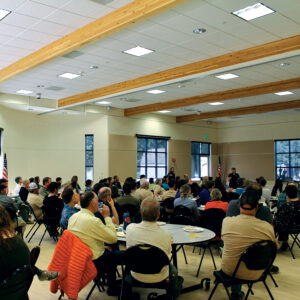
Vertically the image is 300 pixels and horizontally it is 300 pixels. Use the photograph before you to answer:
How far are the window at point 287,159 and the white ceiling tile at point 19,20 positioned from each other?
13663 mm

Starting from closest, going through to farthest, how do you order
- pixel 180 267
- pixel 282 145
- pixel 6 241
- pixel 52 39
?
pixel 6 241
pixel 180 267
pixel 52 39
pixel 282 145

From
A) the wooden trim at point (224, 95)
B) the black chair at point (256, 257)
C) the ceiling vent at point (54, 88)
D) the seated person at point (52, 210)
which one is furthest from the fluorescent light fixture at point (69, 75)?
the black chair at point (256, 257)

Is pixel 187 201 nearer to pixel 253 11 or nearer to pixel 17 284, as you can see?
pixel 253 11

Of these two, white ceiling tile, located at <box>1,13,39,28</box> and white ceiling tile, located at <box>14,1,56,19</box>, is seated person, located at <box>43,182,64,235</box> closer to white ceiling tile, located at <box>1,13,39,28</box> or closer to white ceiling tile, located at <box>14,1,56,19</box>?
white ceiling tile, located at <box>1,13,39,28</box>

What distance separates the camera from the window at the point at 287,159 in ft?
51.8

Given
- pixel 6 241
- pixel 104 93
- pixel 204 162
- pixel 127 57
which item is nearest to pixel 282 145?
pixel 204 162

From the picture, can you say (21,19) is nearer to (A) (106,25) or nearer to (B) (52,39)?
(B) (52,39)

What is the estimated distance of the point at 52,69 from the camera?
27.0 feet

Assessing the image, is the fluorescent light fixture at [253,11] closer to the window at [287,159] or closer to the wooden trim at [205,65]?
the wooden trim at [205,65]

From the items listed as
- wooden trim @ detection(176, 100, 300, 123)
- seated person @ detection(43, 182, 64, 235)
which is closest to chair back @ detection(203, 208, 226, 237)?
seated person @ detection(43, 182, 64, 235)

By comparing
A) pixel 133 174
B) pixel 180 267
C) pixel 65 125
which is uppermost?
pixel 65 125

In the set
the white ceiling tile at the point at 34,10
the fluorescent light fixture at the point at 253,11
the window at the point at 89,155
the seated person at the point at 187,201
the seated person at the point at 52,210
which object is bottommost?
the seated person at the point at 52,210

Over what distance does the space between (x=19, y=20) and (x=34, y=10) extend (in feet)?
1.64

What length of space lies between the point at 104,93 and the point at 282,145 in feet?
32.9
